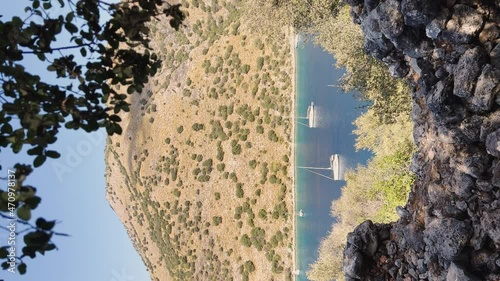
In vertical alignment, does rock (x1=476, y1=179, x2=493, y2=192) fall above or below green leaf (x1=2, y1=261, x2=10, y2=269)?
above

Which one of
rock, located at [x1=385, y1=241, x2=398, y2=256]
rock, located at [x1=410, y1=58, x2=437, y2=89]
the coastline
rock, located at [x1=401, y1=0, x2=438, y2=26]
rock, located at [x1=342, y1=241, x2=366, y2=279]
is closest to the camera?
rock, located at [x1=401, y1=0, x2=438, y2=26]

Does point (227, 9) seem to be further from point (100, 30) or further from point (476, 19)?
point (100, 30)

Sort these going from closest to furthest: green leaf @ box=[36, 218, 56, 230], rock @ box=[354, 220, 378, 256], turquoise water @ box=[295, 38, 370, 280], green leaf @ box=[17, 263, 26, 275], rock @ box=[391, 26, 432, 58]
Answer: green leaf @ box=[36, 218, 56, 230], green leaf @ box=[17, 263, 26, 275], rock @ box=[391, 26, 432, 58], rock @ box=[354, 220, 378, 256], turquoise water @ box=[295, 38, 370, 280]

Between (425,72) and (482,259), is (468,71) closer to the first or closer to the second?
(425,72)

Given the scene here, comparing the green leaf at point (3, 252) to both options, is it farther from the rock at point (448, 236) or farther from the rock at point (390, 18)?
the rock at point (390, 18)

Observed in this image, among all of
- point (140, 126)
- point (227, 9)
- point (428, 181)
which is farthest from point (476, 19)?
point (140, 126)

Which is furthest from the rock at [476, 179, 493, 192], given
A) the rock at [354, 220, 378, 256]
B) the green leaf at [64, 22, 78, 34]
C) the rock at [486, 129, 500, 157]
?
the green leaf at [64, 22, 78, 34]

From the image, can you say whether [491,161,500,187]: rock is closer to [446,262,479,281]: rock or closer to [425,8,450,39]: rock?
[446,262,479,281]: rock
